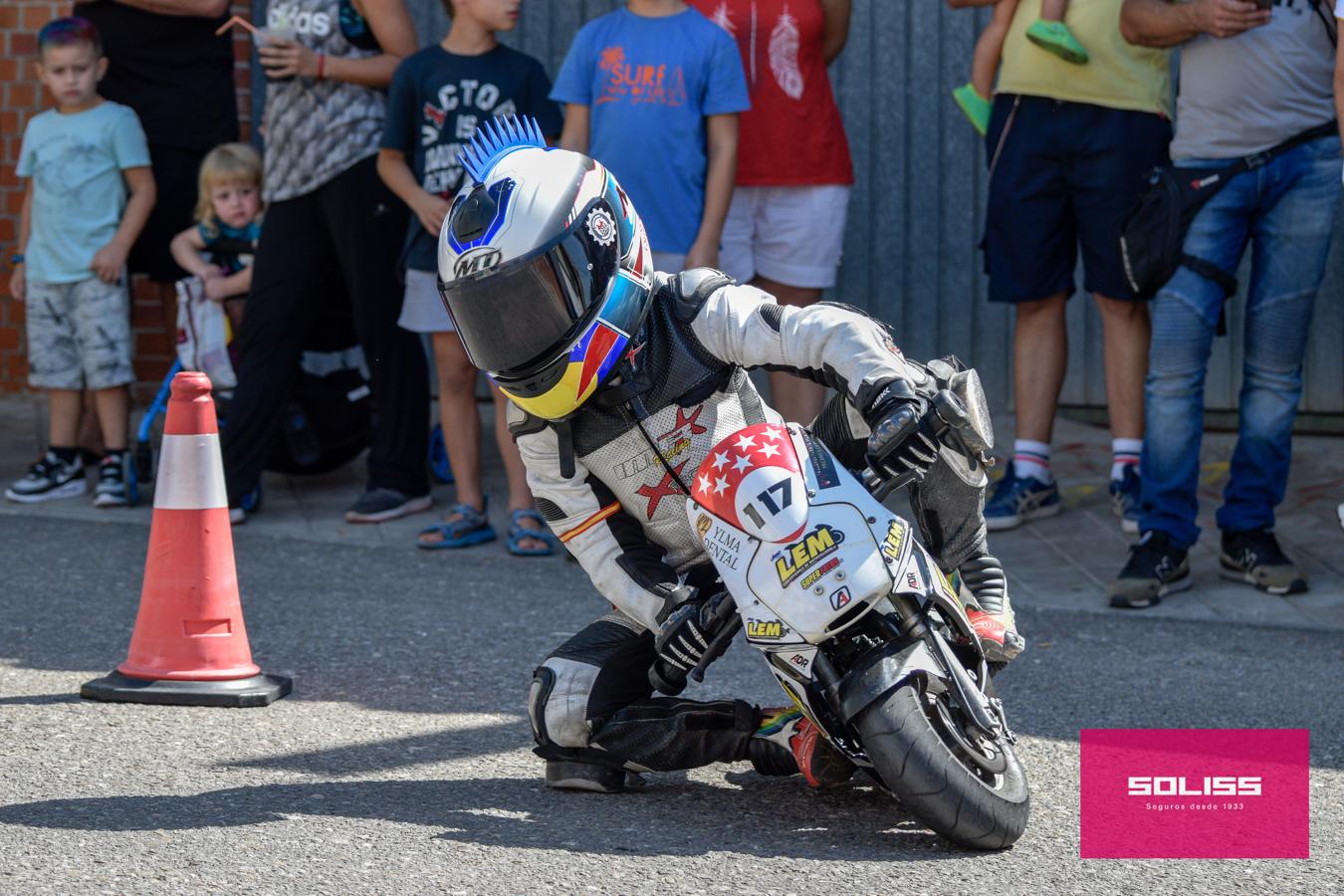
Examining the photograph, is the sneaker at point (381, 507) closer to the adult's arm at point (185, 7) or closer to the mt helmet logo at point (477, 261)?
the adult's arm at point (185, 7)

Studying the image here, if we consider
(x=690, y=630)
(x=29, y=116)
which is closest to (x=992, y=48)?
(x=690, y=630)

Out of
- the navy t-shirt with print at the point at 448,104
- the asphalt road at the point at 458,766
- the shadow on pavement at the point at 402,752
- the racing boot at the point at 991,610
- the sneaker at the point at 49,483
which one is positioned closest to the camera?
the asphalt road at the point at 458,766

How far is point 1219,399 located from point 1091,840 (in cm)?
481

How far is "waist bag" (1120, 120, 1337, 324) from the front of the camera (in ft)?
18.0

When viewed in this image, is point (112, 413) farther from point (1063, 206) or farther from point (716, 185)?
point (1063, 206)

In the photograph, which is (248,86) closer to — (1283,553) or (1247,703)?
(1283,553)

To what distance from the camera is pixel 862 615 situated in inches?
131

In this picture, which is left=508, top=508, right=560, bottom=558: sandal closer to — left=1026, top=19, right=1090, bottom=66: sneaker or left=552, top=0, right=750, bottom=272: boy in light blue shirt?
left=552, top=0, right=750, bottom=272: boy in light blue shirt

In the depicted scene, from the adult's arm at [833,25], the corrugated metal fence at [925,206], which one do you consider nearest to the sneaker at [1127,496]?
the corrugated metal fence at [925,206]

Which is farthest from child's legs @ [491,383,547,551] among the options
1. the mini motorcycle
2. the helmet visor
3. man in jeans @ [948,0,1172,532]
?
the mini motorcycle

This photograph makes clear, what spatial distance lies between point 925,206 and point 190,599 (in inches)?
176

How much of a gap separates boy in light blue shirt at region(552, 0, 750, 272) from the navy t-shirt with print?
0.73ft

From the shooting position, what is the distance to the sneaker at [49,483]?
270 inches

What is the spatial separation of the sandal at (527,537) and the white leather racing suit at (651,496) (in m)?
2.25
